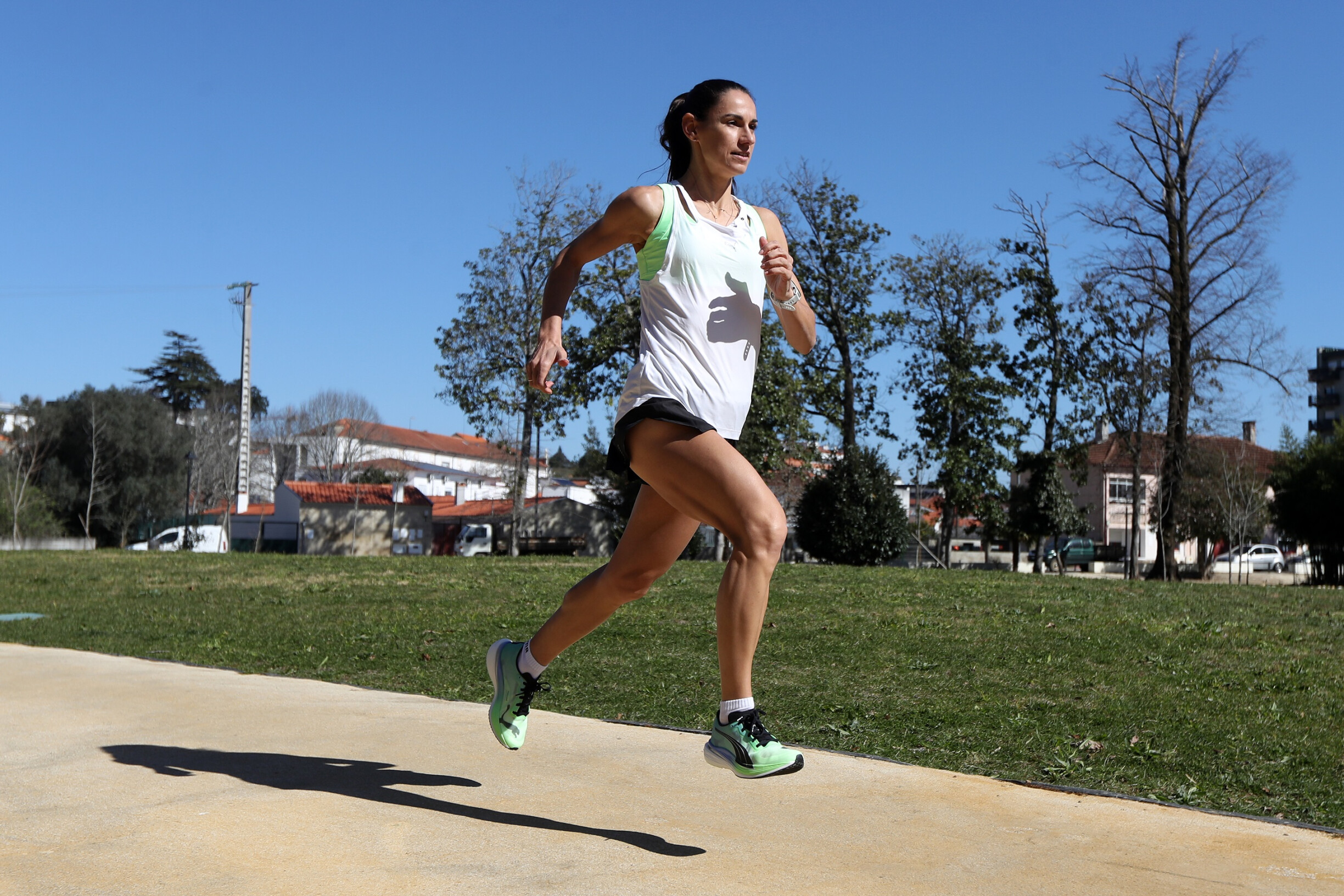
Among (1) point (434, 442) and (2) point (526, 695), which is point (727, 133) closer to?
(2) point (526, 695)

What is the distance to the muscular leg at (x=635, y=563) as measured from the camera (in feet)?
11.5

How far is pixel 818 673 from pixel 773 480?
120 feet

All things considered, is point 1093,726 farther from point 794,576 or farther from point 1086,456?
point 1086,456

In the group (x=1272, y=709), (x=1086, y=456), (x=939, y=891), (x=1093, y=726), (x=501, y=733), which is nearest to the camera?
(x=939, y=891)

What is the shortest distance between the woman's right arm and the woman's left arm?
0.38m

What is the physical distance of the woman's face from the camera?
11.5 ft

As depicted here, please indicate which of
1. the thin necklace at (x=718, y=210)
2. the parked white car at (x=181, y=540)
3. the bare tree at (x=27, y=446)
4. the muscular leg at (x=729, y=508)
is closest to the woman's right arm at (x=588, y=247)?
the thin necklace at (x=718, y=210)

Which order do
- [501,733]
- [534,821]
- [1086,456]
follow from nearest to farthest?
[534,821] < [501,733] < [1086,456]

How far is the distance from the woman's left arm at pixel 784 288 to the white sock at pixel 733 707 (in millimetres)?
1097

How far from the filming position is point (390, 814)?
10.7 feet

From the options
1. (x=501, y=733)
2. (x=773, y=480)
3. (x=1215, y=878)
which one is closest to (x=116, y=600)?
(x=501, y=733)

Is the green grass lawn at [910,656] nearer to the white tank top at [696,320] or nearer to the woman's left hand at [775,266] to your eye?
the white tank top at [696,320]

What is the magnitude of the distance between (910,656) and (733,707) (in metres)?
4.41

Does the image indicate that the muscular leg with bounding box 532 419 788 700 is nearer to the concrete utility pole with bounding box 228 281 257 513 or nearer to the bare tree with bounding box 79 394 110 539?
the concrete utility pole with bounding box 228 281 257 513
